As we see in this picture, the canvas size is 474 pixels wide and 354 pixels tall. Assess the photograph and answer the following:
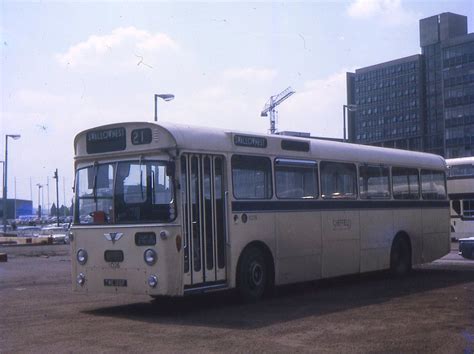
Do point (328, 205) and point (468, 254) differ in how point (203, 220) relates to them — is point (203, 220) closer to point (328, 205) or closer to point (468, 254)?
point (328, 205)

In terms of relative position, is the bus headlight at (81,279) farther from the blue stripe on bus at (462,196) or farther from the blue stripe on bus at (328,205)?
the blue stripe on bus at (462,196)

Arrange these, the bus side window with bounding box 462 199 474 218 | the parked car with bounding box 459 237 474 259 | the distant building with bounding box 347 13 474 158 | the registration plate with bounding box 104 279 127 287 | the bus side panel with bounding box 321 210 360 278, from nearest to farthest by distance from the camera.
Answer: the registration plate with bounding box 104 279 127 287, the bus side panel with bounding box 321 210 360 278, the parked car with bounding box 459 237 474 259, the bus side window with bounding box 462 199 474 218, the distant building with bounding box 347 13 474 158

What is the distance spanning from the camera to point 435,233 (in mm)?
20344

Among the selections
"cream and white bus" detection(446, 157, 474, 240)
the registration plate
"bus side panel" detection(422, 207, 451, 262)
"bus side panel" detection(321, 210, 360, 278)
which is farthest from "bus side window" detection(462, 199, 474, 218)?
the registration plate

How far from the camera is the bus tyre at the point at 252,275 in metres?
13.5

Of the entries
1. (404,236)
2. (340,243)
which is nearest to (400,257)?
(404,236)

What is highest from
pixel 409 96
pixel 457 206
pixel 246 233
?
pixel 409 96

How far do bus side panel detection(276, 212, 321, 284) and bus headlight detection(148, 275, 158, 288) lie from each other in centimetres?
313

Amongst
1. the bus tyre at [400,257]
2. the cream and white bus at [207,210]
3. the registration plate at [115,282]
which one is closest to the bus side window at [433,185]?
the bus tyre at [400,257]

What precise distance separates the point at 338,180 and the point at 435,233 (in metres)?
5.11

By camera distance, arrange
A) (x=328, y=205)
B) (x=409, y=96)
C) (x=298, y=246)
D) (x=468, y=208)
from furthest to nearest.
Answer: (x=409, y=96) < (x=468, y=208) < (x=328, y=205) < (x=298, y=246)

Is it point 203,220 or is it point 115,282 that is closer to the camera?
point 115,282

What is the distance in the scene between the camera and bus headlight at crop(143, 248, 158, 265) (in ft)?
39.7

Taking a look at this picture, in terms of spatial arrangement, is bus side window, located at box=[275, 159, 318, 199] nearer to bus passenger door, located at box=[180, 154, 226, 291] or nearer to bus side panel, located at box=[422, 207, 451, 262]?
bus passenger door, located at box=[180, 154, 226, 291]
